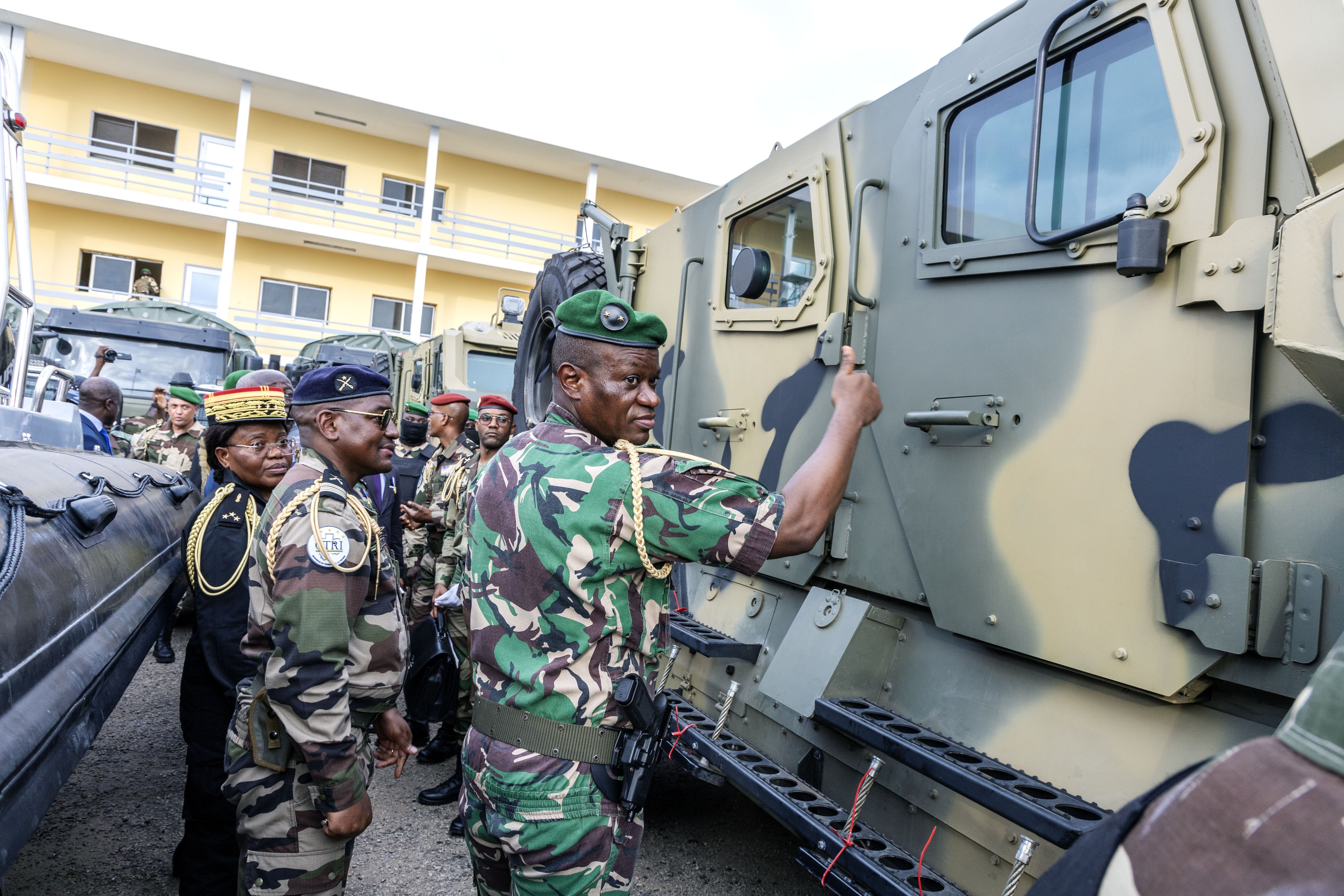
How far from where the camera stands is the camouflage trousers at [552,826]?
5.12ft

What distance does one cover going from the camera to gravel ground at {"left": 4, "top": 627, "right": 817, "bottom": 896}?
2.94 metres

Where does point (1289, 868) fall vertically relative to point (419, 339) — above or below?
below

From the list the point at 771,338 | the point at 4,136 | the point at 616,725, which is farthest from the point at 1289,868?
the point at 4,136

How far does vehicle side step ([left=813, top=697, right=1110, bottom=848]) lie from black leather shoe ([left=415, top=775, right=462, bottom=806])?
2003 mm

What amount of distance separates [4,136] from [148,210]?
44.6ft

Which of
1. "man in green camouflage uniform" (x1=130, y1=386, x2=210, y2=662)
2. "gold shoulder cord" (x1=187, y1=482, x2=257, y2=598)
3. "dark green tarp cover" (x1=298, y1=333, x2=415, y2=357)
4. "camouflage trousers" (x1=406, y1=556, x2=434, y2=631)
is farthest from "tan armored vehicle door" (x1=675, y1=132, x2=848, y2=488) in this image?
"dark green tarp cover" (x1=298, y1=333, x2=415, y2=357)

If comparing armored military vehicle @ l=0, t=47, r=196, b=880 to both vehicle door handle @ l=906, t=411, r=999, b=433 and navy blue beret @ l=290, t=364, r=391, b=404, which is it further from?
vehicle door handle @ l=906, t=411, r=999, b=433

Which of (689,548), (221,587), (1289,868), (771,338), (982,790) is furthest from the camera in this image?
(771,338)

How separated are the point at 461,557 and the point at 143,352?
541cm

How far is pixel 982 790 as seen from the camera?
1.80 m

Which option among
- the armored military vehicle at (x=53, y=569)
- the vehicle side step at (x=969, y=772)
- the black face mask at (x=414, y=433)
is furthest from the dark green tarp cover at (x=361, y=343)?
the vehicle side step at (x=969, y=772)

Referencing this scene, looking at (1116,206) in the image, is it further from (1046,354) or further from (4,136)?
(4,136)

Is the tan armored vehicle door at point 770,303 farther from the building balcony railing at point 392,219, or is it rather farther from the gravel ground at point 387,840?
the building balcony railing at point 392,219

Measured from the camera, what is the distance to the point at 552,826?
5.12ft
